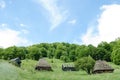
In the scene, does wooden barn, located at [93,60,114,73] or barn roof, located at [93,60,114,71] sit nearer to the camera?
wooden barn, located at [93,60,114,73]

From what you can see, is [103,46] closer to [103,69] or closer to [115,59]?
[115,59]

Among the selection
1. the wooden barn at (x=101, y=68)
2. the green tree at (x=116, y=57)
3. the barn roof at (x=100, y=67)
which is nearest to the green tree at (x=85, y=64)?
the wooden barn at (x=101, y=68)

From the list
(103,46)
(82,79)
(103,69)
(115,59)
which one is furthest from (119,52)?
(82,79)

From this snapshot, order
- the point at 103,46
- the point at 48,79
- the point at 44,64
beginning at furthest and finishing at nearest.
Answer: the point at 103,46 → the point at 44,64 → the point at 48,79

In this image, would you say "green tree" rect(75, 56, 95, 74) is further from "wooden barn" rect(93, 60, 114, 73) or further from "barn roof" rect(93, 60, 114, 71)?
"barn roof" rect(93, 60, 114, 71)

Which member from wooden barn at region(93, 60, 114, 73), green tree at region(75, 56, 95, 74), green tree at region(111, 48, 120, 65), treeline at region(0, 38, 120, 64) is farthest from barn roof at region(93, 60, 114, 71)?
treeline at region(0, 38, 120, 64)

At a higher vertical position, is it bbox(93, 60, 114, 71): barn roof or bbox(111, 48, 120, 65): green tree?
bbox(111, 48, 120, 65): green tree

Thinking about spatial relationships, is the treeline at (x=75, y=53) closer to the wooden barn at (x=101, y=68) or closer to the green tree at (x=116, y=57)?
the green tree at (x=116, y=57)

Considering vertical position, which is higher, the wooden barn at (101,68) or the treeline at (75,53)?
the treeline at (75,53)

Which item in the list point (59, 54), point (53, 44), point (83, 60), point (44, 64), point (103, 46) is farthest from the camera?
point (53, 44)

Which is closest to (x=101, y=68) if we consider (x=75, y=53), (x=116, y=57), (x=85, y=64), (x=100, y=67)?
(x=100, y=67)

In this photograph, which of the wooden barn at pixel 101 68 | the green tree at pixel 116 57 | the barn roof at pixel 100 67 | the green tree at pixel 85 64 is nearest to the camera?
the green tree at pixel 85 64

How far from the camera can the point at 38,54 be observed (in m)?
144

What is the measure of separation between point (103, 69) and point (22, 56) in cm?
6902
